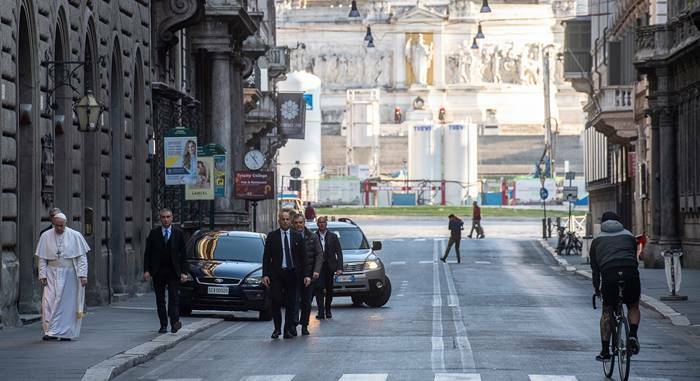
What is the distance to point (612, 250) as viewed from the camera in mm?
19188

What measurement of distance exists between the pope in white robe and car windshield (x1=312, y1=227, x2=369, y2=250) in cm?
1206

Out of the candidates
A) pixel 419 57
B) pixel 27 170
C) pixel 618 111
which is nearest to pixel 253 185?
pixel 618 111

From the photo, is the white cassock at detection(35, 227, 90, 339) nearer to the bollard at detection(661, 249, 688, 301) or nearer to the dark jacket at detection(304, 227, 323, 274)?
the dark jacket at detection(304, 227, 323, 274)

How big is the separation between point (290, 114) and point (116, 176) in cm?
4166

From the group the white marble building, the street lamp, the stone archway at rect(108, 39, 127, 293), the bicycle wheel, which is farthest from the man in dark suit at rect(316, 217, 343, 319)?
the white marble building

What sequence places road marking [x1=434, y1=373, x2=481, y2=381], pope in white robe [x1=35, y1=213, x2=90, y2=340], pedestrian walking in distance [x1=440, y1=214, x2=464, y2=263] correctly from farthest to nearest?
1. pedestrian walking in distance [x1=440, y1=214, x2=464, y2=263]
2. pope in white robe [x1=35, y1=213, x2=90, y2=340]
3. road marking [x1=434, y1=373, x2=481, y2=381]

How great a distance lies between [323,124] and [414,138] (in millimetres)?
19822

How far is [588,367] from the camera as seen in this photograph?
20531 mm

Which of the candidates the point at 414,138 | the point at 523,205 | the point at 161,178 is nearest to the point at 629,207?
the point at 161,178

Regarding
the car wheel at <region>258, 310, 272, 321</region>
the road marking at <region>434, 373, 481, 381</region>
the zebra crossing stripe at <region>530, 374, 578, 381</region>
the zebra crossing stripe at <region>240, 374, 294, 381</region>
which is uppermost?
the road marking at <region>434, 373, 481, 381</region>

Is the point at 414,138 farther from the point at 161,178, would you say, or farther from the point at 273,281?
the point at 273,281

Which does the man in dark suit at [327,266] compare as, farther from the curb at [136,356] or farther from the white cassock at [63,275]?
the white cassock at [63,275]

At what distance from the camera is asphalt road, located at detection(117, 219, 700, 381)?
20047 millimetres

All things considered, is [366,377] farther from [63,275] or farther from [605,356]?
[63,275]
